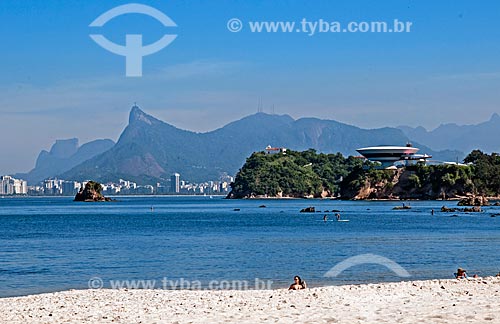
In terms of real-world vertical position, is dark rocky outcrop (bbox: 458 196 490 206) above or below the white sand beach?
above

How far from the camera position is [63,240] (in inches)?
2963

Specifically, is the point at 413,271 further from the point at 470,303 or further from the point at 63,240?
the point at 63,240
